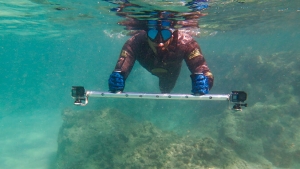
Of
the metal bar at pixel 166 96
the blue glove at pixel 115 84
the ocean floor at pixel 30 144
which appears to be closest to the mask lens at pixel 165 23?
the blue glove at pixel 115 84

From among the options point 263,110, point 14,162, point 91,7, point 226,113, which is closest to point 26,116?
point 14,162

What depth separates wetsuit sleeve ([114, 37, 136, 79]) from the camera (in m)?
5.19

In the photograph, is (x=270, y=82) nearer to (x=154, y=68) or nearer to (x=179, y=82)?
(x=179, y=82)

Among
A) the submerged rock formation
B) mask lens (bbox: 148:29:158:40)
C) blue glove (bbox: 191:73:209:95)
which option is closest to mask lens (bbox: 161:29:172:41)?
mask lens (bbox: 148:29:158:40)

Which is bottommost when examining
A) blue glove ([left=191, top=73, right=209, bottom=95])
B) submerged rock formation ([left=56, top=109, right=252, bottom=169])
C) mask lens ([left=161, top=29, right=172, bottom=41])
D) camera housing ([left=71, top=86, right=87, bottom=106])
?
submerged rock formation ([left=56, top=109, right=252, bottom=169])

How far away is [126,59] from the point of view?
540 centimetres

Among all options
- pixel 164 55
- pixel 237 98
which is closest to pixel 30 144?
pixel 164 55

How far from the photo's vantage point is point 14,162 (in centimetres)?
1496

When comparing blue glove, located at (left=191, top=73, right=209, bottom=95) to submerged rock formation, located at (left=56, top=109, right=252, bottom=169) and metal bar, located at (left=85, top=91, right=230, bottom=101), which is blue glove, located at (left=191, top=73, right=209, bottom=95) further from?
submerged rock formation, located at (left=56, top=109, right=252, bottom=169)

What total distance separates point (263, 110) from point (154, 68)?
1082 centimetres

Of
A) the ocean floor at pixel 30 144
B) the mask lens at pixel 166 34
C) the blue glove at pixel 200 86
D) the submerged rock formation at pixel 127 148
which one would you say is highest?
the mask lens at pixel 166 34

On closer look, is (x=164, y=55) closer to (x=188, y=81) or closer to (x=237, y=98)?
(x=237, y=98)

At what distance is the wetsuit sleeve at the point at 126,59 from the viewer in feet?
17.0

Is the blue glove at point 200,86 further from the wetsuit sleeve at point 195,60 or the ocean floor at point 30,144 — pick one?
the ocean floor at point 30,144
